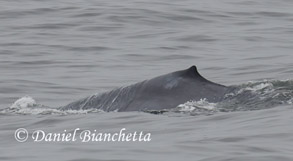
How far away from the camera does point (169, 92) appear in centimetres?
1130

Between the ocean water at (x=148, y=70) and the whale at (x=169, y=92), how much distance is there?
3.9 inches

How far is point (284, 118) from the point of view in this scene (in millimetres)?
10711

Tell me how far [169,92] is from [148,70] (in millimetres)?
6417

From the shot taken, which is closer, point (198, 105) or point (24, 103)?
point (198, 105)

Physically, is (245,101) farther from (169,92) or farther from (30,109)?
(30,109)

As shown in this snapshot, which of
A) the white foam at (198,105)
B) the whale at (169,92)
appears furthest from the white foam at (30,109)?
the white foam at (198,105)

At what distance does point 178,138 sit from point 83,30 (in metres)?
13.1

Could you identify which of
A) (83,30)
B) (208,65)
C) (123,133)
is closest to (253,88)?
(123,133)

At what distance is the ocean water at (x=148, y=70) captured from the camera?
9.72 meters

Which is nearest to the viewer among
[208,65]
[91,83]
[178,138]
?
[178,138]

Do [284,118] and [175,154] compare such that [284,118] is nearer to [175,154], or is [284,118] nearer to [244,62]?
[175,154]

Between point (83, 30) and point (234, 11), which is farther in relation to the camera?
point (234, 11)

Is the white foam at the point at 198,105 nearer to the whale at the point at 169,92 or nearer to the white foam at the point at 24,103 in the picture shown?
the whale at the point at 169,92

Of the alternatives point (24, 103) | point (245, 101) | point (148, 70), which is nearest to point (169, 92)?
point (245, 101)
